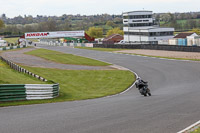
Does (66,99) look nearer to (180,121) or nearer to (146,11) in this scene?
(180,121)

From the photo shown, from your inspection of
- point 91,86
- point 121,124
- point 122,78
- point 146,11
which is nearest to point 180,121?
point 121,124

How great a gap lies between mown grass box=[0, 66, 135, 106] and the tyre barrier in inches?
23.1

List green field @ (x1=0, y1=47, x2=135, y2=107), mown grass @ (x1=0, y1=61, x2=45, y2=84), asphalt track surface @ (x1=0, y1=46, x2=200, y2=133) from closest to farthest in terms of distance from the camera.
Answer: asphalt track surface @ (x1=0, y1=46, x2=200, y2=133) → green field @ (x1=0, y1=47, x2=135, y2=107) → mown grass @ (x1=0, y1=61, x2=45, y2=84)

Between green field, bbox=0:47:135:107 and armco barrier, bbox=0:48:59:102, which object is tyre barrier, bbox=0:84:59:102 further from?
green field, bbox=0:47:135:107

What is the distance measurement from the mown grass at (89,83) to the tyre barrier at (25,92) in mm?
586

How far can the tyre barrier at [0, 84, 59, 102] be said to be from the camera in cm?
1783

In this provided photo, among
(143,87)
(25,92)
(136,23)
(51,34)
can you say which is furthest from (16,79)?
(136,23)

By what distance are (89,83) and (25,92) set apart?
39.9 feet

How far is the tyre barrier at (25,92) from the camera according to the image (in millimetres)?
17828

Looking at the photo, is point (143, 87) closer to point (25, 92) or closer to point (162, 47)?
point (25, 92)

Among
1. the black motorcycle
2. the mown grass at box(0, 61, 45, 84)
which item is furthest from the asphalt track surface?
the mown grass at box(0, 61, 45, 84)

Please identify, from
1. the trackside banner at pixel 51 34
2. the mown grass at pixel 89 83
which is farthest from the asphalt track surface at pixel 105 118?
the trackside banner at pixel 51 34

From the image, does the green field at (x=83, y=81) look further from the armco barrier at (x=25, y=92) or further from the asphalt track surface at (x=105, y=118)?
the asphalt track surface at (x=105, y=118)

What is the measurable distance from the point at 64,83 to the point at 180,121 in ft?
60.4
